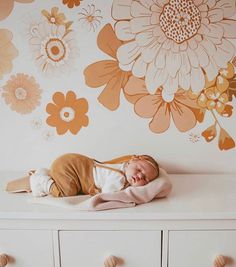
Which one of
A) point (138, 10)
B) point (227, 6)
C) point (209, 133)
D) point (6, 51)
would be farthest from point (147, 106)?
point (6, 51)

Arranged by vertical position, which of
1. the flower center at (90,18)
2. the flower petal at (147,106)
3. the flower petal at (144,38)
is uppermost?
the flower center at (90,18)

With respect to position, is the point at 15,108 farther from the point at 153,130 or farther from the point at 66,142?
the point at 153,130

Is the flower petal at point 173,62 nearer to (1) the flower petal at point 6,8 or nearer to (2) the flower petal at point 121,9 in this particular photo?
(2) the flower petal at point 121,9

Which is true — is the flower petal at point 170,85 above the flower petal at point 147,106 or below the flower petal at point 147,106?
above

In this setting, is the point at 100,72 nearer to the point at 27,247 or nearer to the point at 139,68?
the point at 139,68

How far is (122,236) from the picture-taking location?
1017 millimetres

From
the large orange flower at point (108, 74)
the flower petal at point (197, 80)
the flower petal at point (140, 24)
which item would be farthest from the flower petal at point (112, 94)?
the flower petal at point (197, 80)

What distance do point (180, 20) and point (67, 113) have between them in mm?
640

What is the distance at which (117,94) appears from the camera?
133cm

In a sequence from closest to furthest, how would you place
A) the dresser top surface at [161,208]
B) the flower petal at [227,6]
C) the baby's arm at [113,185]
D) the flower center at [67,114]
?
1. the dresser top surface at [161,208]
2. the baby's arm at [113,185]
3. the flower petal at [227,6]
4. the flower center at [67,114]

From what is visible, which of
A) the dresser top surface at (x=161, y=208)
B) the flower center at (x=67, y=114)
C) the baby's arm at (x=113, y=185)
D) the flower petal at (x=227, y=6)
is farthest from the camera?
the flower center at (x=67, y=114)

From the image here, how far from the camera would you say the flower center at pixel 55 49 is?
50.9 inches

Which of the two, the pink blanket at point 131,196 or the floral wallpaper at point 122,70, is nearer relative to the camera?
the pink blanket at point 131,196

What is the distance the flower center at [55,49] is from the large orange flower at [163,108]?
32 cm
